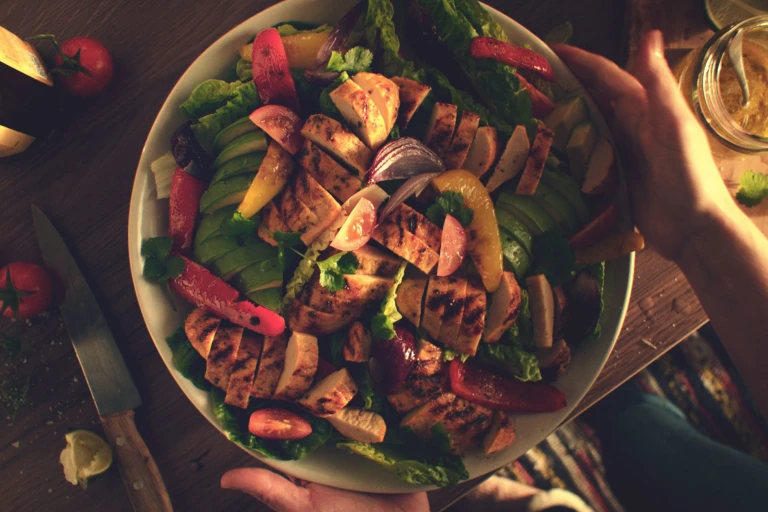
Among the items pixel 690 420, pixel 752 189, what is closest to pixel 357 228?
pixel 752 189

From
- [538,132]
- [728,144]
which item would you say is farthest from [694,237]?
[538,132]

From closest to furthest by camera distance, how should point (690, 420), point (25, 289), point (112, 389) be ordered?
point (25, 289)
point (112, 389)
point (690, 420)

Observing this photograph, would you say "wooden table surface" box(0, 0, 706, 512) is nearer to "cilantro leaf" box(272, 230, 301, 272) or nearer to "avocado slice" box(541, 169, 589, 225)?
"avocado slice" box(541, 169, 589, 225)

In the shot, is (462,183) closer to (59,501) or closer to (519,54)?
(519,54)

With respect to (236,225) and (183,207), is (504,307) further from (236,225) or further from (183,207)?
(183,207)

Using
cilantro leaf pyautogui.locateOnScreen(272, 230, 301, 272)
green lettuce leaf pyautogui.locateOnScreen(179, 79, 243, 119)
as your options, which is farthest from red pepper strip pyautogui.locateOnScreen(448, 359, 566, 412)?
green lettuce leaf pyautogui.locateOnScreen(179, 79, 243, 119)


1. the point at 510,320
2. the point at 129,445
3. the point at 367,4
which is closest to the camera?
the point at 510,320
